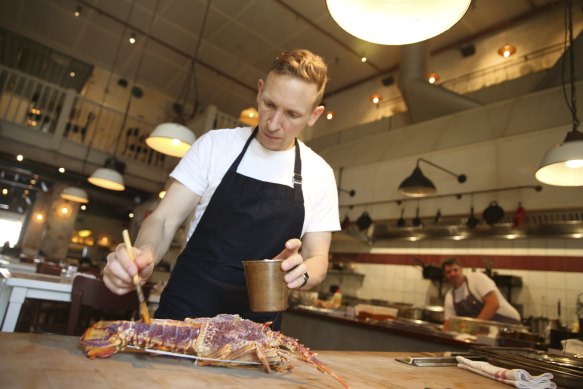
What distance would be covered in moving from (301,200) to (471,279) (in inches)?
150

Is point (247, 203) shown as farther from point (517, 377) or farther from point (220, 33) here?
point (220, 33)

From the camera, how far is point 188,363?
0.96m

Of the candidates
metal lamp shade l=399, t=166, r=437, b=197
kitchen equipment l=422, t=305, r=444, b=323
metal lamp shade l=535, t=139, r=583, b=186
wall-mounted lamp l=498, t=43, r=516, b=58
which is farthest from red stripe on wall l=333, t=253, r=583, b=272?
wall-mounted lamp l=498, t=43, r=516, b=58

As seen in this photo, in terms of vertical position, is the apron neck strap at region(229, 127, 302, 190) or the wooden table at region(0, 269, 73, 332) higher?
the apron neck strap at region(229, 127, 302, 190)

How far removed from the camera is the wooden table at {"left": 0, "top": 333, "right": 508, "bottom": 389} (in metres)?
0.70

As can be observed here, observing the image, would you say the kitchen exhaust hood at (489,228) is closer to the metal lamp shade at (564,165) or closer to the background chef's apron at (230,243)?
the metal lamp shade at (564,165)

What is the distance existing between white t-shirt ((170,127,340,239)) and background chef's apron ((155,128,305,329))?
0.05 metres

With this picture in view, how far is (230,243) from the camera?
153 centimetres

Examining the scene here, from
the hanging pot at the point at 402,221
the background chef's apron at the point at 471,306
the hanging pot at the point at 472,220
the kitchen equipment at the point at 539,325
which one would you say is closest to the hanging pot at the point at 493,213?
the hanging pot at the point at 472,220

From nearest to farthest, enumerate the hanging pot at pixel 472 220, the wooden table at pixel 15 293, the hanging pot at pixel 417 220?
the wooden table at pixel 15 293, the hanging pot at pixel 472 220, the hanging pot at pixel 417 220

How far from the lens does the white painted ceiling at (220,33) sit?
7.34 metres

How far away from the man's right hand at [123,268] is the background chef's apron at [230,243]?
0.48m

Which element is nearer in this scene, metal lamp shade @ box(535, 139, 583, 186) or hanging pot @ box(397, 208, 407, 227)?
metal lamp shade @ box(535, 139, 583, 186)

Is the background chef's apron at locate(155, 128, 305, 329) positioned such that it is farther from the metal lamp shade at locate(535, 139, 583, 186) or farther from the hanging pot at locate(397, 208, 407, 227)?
the hanging pot at locate(397, 208, 407, 227)
